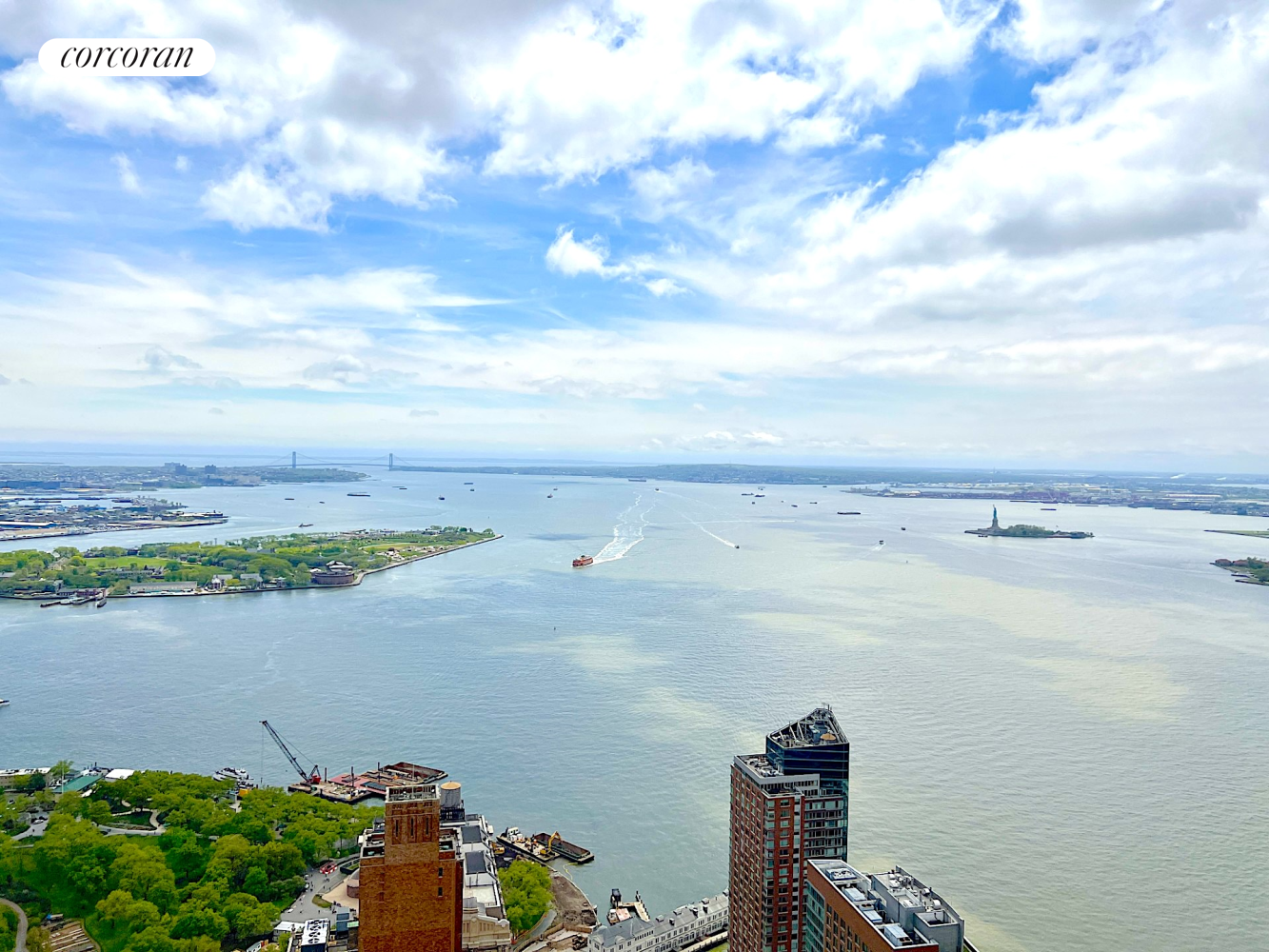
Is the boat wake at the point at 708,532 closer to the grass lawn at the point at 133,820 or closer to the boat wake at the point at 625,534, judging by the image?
the boat wake at the point at 625,534

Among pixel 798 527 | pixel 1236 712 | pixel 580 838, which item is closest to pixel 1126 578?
pixel 1236 712

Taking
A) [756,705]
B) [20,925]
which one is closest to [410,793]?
[20,925]

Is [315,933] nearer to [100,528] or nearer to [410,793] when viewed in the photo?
[410,793]

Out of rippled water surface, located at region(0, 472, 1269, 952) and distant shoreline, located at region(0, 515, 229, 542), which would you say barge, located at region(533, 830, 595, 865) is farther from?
distant shoreline, located at region(0, 515, 229, 542)

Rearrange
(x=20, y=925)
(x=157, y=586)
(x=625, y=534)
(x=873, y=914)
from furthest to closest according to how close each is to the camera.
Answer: (x=625, y=534), (x=157, y=586), (x=20, y=925), (x=873, y=914)

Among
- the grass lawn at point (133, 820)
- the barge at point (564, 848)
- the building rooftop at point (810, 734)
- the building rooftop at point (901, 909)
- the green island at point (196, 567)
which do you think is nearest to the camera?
the building rooftop at point (901, 909)

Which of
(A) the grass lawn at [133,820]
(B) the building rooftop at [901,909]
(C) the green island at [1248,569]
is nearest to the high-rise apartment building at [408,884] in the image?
(B) the building rooftop at [901,909]
